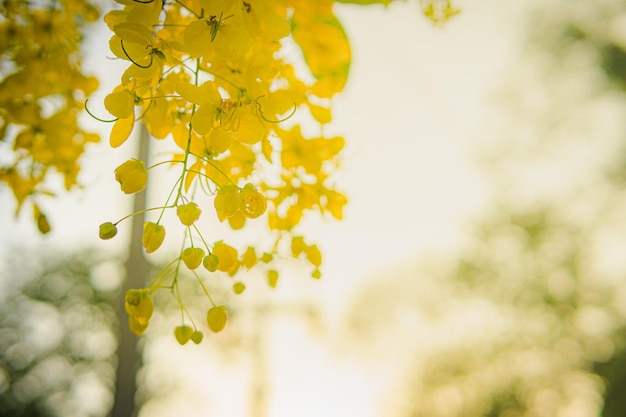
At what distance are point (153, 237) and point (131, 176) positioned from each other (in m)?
0.07

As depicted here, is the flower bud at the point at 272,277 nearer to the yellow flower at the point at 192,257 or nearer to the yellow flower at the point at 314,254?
the yellow flower at the point at 314,254

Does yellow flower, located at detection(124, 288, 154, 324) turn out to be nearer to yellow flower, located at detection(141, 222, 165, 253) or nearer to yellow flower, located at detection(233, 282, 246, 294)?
yellow flower, located at detection(141, 222, 165, 253)

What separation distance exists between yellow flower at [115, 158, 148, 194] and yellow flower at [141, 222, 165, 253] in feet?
0.16

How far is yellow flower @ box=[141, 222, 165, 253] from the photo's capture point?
555mm

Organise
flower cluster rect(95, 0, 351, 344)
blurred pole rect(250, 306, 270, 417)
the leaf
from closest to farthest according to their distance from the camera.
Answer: flower cluster rect(95, 0, 351, 344)
the leaf
blurred pole rect(250, 306, 270, 417)

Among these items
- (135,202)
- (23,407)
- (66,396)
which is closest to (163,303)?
(66,396)

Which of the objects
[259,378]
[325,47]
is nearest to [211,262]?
[325,47]

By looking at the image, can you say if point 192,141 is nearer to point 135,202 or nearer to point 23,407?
point 135,202

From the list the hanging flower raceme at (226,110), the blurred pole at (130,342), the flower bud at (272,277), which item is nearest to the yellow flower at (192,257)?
the hanging flower raceme at (226,110)

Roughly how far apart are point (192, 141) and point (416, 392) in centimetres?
1169

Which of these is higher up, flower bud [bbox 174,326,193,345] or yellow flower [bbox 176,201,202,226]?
yellow flower [bbox 176,201,202,226]

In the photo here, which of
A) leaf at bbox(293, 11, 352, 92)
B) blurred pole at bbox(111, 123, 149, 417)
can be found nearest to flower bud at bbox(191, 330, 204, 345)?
leaf at bbox(293, 11, 352, 92)

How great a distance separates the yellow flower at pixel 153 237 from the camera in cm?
56

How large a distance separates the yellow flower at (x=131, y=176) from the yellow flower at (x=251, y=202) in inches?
4.5
